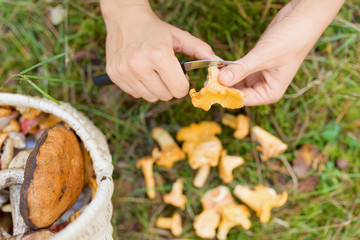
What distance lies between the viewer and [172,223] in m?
3.40

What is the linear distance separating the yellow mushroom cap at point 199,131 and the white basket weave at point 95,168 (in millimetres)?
855

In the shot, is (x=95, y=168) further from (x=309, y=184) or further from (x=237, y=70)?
(x=309, y=184)

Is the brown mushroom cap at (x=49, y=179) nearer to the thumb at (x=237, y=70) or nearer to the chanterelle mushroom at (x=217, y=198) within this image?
the thumb at (x=237, y=70)

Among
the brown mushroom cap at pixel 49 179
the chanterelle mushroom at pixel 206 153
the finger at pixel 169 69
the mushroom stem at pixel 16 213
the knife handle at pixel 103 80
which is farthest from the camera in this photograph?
the chanterelle mushroom at pixel 206 153

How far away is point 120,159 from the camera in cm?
360

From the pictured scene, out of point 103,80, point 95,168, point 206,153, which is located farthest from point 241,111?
point 95,168

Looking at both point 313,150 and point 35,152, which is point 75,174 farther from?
point 313,150

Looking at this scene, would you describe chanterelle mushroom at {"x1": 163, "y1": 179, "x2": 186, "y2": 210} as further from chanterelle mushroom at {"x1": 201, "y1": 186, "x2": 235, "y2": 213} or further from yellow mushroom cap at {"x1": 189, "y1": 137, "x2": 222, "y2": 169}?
yellow mushroom cap at {"x1": 189, "y1": 137, "x2": 222, "y2": 169}

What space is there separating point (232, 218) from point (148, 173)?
99cm

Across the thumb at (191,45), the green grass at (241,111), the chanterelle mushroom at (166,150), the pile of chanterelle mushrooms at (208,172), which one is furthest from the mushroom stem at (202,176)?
the thumb at (191,45)

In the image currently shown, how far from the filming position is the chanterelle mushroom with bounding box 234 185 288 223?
124 inches

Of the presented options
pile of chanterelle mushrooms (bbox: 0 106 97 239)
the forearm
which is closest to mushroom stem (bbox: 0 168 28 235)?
pile of chanterelle mushrooms (bbox: 0 106 97 239)

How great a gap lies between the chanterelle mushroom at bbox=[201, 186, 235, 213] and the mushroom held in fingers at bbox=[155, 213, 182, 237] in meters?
0.32

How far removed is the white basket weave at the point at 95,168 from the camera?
7.20ft
